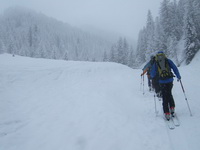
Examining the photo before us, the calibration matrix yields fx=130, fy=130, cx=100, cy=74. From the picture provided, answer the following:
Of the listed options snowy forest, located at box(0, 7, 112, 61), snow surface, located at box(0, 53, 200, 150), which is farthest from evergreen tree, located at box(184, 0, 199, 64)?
snowy forest, located at box(0, 7, 112, 61)

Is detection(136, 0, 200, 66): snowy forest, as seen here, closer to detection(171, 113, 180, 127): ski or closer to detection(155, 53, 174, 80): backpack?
detection(155, 53, 174, 80): backpack

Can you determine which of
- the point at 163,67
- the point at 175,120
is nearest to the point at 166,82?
the point at 163,67

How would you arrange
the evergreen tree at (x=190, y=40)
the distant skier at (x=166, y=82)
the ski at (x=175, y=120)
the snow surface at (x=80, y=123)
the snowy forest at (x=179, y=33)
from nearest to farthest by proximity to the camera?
the snow surface at (x=80, y=123)
the ski at (x=175, y=120)
the distant skier at (x=166, y=82)
the evergreen tree at (x=190, y=40)
the snowy forest at (x=179, y=33)

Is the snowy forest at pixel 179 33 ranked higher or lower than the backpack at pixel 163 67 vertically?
higher

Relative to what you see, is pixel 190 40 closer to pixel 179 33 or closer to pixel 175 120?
pixel 179 33

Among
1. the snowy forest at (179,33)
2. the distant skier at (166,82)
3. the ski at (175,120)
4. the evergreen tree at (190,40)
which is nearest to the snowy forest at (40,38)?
the snowy forest at (179,33)

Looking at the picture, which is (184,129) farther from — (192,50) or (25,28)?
(25,28)

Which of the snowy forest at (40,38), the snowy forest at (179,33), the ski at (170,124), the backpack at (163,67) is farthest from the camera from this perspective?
the snowy forest at (40,38)

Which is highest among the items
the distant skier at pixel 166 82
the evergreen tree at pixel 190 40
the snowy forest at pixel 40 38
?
the snowy forest at pixel 40 38

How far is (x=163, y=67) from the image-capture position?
564 cm

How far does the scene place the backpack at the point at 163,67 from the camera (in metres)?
5.54

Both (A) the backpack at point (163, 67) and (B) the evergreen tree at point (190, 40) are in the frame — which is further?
(B) the evergreen tree at point (190, 40)

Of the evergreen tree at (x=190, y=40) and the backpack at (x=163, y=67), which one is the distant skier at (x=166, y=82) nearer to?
the backpack at (x=163, y=67)

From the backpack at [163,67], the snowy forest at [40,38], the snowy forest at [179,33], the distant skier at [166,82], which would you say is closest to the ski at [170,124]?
the distant skier at [166,82]
